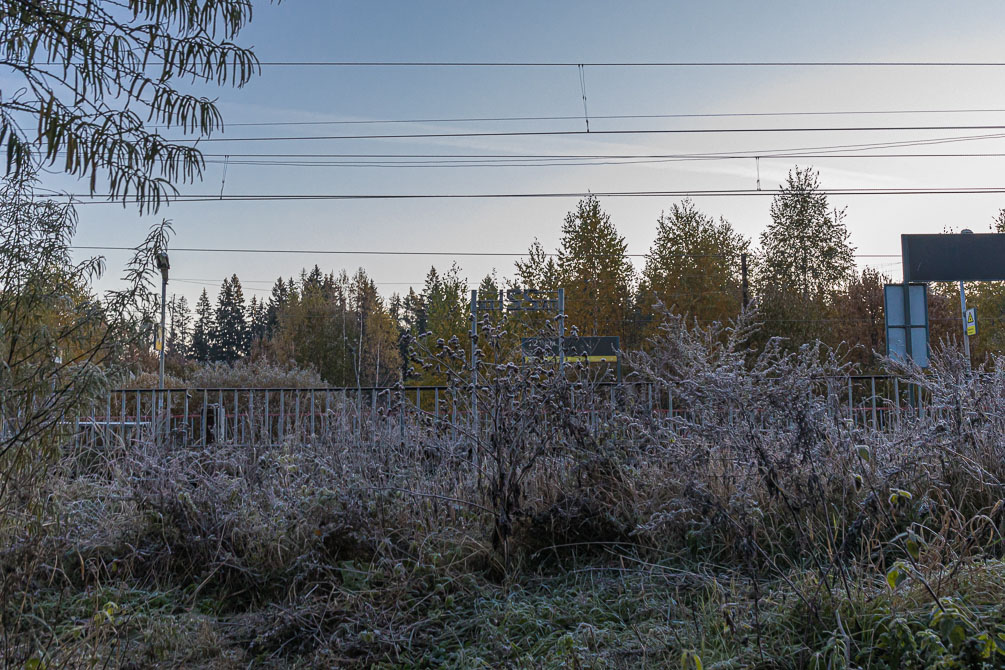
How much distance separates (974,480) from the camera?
4391 millimetres

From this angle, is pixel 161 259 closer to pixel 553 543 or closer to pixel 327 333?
pixel 553 543

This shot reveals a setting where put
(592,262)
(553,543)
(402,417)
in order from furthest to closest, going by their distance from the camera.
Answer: (592,262) → (402,417) → (553,543)

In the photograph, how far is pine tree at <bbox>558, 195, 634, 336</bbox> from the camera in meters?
27.4

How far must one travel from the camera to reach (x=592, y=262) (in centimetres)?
2752

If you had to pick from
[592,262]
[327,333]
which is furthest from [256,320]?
[592,262]

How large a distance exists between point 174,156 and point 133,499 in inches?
131

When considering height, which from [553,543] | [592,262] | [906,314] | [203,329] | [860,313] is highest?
[203,329]

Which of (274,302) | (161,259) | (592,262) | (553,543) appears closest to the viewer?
(161,259)

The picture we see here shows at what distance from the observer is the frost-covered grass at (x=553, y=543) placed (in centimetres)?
312

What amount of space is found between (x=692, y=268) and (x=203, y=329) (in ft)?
227

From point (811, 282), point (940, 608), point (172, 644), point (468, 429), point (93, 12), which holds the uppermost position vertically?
point (811, 282)

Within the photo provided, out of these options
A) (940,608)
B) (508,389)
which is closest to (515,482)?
(508,389)

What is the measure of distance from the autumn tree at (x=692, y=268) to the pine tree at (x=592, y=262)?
1.80 m

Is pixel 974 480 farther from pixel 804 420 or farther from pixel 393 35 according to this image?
pixel 393 35
